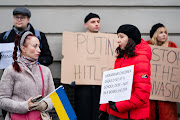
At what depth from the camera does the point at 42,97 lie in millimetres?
3365

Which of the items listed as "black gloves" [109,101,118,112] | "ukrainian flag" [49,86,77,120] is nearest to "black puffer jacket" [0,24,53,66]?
"ukrainian flag" [49,86,77,120]

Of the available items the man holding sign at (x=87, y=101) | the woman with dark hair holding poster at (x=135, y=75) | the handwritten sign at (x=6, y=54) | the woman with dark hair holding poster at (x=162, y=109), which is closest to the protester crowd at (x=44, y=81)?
the woman with dark hair holding poster at (x=135, y=75)

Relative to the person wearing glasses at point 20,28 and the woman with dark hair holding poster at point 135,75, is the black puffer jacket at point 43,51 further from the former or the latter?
the woman with dark hair holding poster at point 135,75

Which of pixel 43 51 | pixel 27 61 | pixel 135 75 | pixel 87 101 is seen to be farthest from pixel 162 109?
pixel 27 61

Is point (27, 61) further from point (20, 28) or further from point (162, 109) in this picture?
point (162, 109)

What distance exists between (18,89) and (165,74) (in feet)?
8.54

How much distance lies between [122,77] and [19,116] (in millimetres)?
1141

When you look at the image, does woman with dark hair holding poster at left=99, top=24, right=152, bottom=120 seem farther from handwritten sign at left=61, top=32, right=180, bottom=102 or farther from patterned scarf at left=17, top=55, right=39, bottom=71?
handwritten sign at left=61, top=32, right=180, bottom=102

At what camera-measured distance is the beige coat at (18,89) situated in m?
3.33

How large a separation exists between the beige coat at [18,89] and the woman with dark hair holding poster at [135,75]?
76 centimetres

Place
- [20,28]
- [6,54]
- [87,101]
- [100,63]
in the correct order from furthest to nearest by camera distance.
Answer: [100,63] → [87,101] → [20,28] → [6,54]

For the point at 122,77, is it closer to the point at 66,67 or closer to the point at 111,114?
the point at 111,114

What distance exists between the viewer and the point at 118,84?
3369mm

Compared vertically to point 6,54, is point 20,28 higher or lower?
higher
